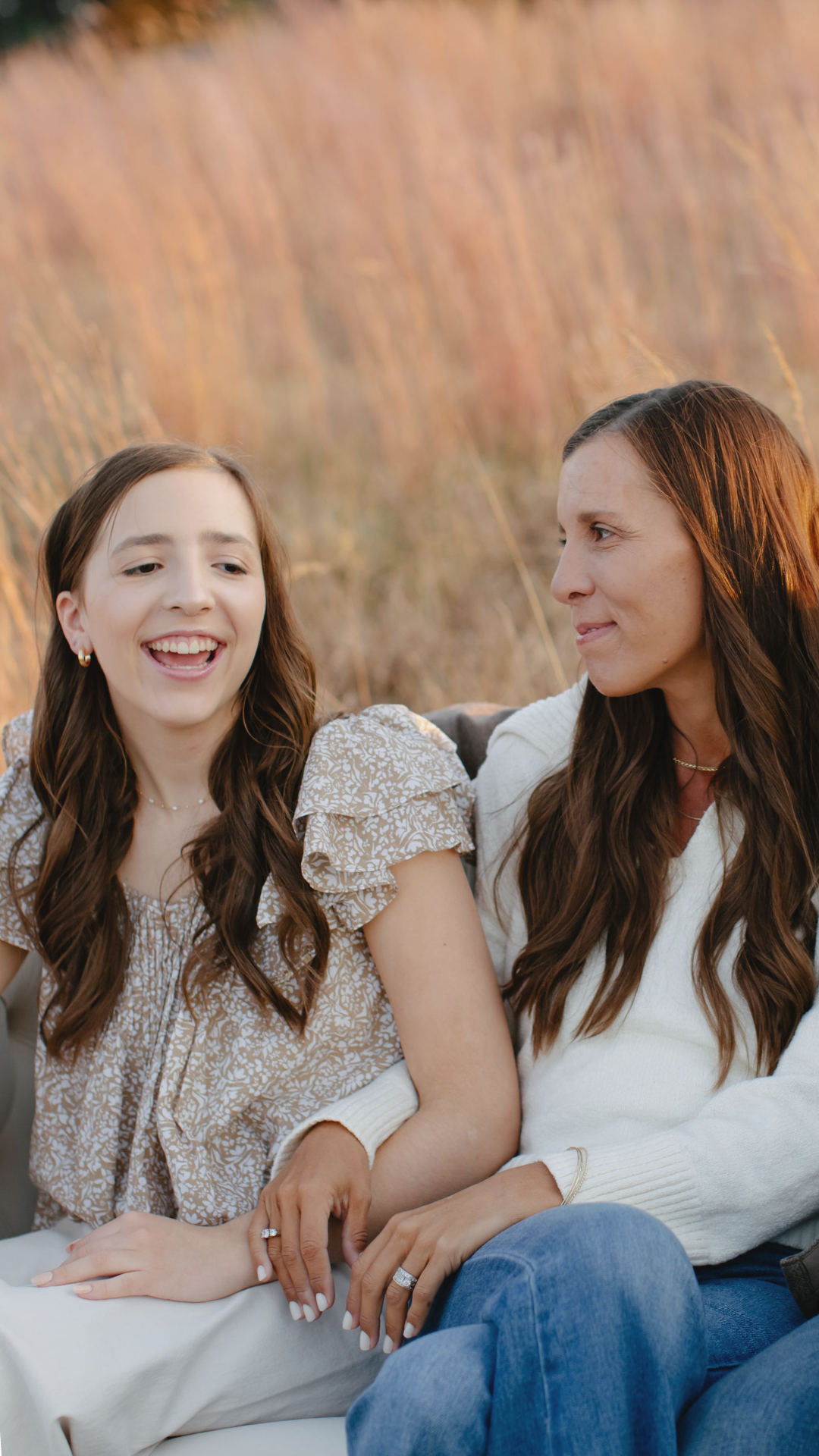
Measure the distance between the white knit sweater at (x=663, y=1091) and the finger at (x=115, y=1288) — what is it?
32 cm

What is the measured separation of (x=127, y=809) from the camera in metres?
1.87

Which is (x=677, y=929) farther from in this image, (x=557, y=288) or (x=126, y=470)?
(x=557, y=288)

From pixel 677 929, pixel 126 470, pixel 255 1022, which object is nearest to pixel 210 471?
pixel 126 470

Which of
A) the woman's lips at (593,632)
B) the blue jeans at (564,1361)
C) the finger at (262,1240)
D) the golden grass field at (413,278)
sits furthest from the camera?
the golden grass field at (413,278)

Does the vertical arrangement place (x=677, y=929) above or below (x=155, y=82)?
below

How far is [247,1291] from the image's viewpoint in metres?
1.50

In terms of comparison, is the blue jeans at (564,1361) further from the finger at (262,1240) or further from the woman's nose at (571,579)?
the woman's nose at (571,579)

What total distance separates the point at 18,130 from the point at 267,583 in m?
5.69

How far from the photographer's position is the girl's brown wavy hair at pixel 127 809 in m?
1.69

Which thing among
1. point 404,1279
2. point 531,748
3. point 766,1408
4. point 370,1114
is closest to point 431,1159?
point 370,1114

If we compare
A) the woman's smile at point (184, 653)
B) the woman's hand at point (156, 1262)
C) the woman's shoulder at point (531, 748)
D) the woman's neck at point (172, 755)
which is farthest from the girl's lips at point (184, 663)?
the woman's hand at point (156, 1262)

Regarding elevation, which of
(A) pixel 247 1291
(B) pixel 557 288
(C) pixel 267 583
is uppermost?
(B) pixel 557 288

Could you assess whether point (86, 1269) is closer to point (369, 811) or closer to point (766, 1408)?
point (369, 811)

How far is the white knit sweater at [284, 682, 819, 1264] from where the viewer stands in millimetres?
1401
